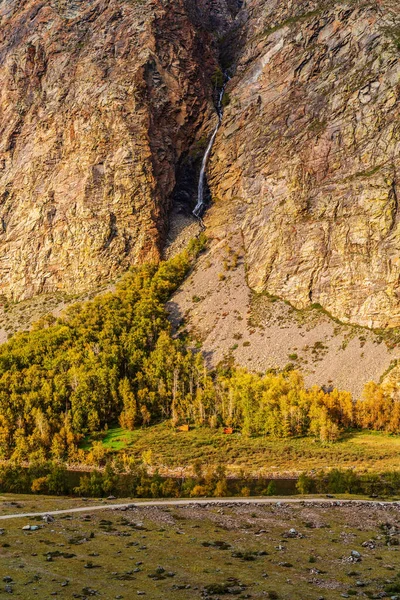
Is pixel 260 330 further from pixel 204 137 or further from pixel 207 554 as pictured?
pixel 207 554

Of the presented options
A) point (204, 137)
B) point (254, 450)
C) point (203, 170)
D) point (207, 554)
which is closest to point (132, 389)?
point (254, 450)

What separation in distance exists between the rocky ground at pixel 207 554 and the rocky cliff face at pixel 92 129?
10906 centimetres

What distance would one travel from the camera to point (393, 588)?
74.8 ft

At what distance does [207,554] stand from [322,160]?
380ft

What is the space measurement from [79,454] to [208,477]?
99.0 ft

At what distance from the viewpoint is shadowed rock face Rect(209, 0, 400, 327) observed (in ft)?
367

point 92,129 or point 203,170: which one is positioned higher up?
point 92,129

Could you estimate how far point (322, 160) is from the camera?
428 feet

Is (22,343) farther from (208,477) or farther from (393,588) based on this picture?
(393,588)

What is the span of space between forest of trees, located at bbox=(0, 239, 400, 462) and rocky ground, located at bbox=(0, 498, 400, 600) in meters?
44.0

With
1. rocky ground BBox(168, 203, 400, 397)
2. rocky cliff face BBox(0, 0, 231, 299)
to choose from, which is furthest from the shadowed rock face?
rocky cliff face BBox(0, 0, 231, 299)

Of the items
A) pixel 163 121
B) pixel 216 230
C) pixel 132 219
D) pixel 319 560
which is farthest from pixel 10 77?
pixel 319 560

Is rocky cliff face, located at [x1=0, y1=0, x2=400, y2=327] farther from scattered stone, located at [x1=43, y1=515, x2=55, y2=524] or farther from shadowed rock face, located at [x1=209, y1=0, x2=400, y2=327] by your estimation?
scattered stone, located at [x1=43, y1=515, x2=55, y2=524]

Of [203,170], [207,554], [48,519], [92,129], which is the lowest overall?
[207,554]
